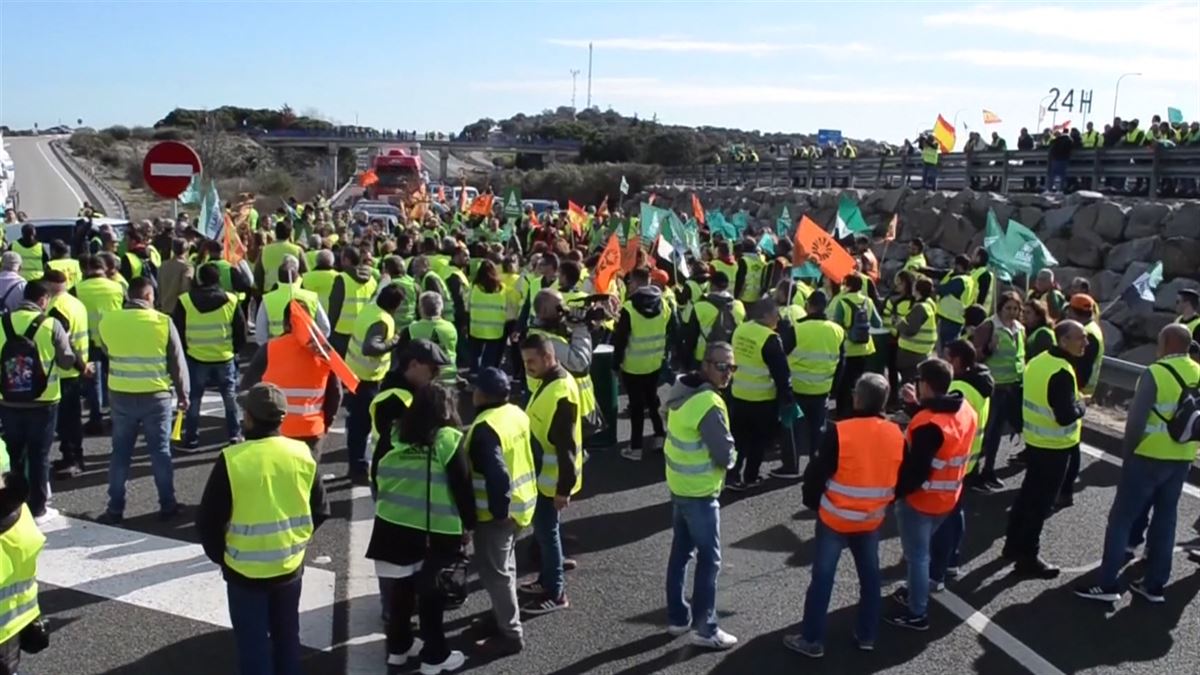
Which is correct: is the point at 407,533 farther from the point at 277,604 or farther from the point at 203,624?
the point at 203,624

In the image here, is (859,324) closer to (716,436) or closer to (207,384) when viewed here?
(716,436)

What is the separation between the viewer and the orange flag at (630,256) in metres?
13.9

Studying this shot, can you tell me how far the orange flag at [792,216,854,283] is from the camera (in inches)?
447

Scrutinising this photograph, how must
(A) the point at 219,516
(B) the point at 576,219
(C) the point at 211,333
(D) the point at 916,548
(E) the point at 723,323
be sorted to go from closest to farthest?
(A) the point at 219,516 < (D) the point at 916,548 < (C) the point at 211,333 < (E) the point at 723,323 < (B) the point at 576,219

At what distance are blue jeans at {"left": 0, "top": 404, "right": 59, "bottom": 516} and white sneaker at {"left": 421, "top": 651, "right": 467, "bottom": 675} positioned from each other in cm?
393

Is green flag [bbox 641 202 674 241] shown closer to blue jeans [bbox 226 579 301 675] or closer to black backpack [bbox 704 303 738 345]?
black backpack [bbox 704 303 738 345]

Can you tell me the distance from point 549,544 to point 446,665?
3.54 ft

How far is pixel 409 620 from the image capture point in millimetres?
6078

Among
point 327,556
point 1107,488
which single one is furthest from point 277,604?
point 1107,488

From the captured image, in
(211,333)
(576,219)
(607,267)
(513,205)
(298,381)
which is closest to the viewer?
(298,381)

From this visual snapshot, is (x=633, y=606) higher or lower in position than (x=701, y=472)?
lower

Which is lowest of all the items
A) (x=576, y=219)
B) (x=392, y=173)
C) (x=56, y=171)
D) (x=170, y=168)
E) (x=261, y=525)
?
→ (x=261, y=525)

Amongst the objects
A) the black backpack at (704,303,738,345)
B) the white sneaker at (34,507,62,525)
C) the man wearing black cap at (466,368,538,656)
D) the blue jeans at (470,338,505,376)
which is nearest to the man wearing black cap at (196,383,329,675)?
the man wearing black cap at (466,368,538,656)

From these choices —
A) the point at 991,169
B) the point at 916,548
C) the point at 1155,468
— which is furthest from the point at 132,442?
the point at 991,169
